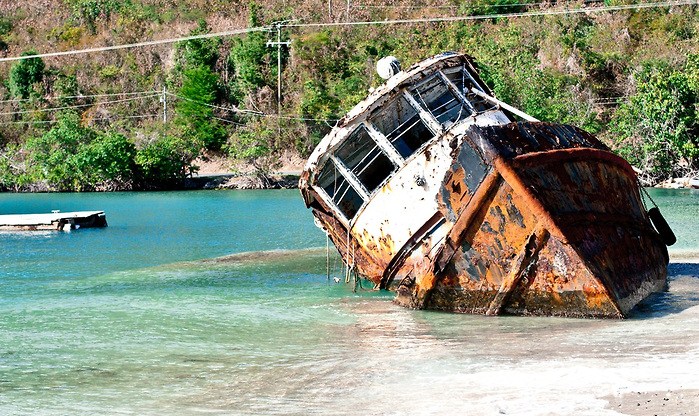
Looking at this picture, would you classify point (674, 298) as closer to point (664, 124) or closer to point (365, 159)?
point (365, 159)

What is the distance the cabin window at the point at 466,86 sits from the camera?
1550cm

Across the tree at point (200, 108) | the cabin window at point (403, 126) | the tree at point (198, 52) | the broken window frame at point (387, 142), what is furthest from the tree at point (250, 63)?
the cabin window at point (403, 126)

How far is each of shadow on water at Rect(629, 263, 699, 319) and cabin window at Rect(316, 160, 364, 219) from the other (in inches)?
180

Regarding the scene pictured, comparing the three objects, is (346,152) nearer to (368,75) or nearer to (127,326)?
(127,326)

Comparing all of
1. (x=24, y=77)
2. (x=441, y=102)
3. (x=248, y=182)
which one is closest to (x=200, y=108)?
(x=248, y=182)

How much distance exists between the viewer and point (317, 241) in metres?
23.9

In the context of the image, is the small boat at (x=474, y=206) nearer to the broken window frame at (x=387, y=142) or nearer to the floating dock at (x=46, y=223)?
the broken window frame at (x=387, y=142)

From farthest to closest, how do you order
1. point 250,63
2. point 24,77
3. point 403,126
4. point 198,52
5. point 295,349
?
point 24,77, point 198,52, point 250,63, point 403,126, point 295,349

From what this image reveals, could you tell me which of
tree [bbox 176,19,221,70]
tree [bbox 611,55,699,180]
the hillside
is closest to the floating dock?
the hillside

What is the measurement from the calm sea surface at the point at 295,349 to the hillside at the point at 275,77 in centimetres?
2570

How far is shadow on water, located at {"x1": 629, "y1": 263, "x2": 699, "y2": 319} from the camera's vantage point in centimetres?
1227

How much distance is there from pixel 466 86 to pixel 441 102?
659 millimetres

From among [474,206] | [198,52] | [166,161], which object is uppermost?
[198,52]

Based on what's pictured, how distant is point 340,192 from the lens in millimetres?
15273
